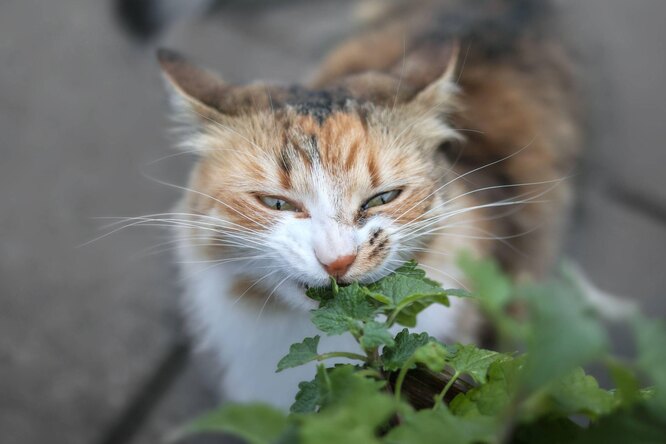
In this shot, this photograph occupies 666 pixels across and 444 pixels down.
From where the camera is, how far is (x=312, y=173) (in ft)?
3.97

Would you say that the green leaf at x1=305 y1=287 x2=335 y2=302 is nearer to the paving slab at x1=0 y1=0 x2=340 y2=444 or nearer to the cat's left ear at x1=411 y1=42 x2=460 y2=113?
the cat's left ear at x1=411 y1=42 x2=460 y2=113

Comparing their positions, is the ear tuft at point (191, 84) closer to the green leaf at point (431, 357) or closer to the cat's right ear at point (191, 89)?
the cat's right ear at point (191, 89)

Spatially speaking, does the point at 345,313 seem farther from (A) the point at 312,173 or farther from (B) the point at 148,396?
(B) the point at 148,396

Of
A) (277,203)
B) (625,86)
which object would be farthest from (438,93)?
(625,86)

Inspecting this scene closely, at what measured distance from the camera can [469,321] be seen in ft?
5.68

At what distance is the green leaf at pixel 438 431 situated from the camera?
71 cm

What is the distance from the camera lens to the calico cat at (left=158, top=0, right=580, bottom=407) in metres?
1.21

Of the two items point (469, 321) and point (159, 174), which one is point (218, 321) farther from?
point (159, 174)

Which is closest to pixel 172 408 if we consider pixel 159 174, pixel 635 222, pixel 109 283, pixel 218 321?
pixel 109 283

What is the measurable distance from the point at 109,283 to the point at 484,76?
1.49 meters

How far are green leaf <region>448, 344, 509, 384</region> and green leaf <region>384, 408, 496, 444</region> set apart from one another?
15 centimetres

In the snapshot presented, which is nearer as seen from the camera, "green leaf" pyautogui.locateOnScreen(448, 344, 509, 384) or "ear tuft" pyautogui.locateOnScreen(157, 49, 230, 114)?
"green leaf" pyautogui.locateOnScreen(448, 344, 509, 384)

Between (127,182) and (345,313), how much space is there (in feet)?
5.84

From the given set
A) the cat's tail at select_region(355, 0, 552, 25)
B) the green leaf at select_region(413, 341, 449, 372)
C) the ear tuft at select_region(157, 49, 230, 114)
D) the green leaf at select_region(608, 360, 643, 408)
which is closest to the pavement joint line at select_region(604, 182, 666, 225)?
the cat's tail at select_region(355, 0, 552, 25)
